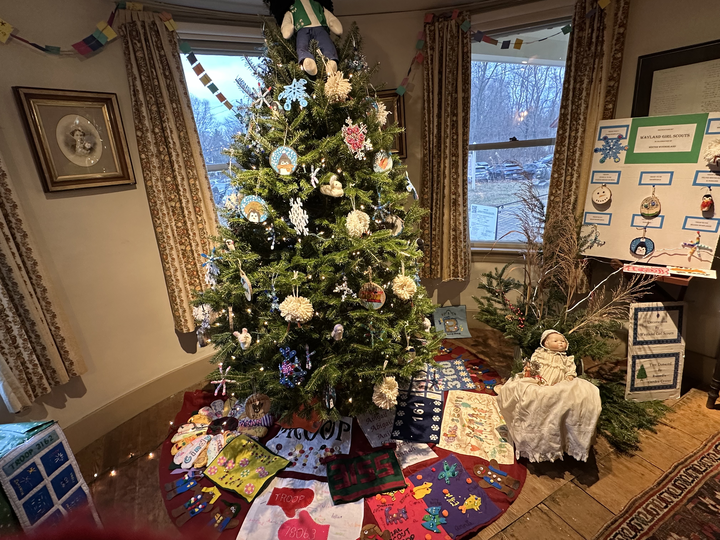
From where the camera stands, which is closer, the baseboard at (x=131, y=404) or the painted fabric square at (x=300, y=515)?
the painted fabric square at (x=300, y=515)

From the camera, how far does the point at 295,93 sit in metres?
1.50

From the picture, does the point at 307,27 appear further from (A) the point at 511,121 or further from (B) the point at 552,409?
(B) the point at 552,409

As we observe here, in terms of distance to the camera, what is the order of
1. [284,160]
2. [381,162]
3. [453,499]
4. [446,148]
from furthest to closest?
[446,148]
[381,162]
[453,499]
[284,160]

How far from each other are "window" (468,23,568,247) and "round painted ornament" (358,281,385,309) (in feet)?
4.37

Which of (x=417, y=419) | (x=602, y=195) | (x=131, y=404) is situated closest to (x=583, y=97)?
(x=602, y=195)

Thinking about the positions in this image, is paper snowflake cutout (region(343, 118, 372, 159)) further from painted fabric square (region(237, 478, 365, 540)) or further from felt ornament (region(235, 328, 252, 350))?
painted fabric square (region(237, 478, 365, 540))

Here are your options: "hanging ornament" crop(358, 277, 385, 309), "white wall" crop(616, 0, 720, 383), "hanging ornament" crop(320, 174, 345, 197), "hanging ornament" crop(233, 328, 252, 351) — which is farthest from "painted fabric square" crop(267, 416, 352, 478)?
"white wall" crop(616, 0, 720, 383)

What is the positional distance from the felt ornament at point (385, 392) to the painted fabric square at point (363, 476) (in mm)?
346

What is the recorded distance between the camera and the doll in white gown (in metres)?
1.62

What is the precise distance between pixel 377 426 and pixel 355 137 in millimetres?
1546

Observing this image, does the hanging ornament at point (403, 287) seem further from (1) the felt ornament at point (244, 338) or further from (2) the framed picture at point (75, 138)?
(2) the framed picture at point (75, 138)

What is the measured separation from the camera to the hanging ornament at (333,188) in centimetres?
153

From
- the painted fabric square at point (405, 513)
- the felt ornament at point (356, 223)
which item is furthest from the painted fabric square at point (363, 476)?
the felt ornament at point (356, 223)

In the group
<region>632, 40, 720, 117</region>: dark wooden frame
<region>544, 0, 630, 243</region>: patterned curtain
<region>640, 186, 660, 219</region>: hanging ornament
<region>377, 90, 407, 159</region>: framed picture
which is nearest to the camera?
<region>632, 40, 720, 117</region>: dark wooden frame
